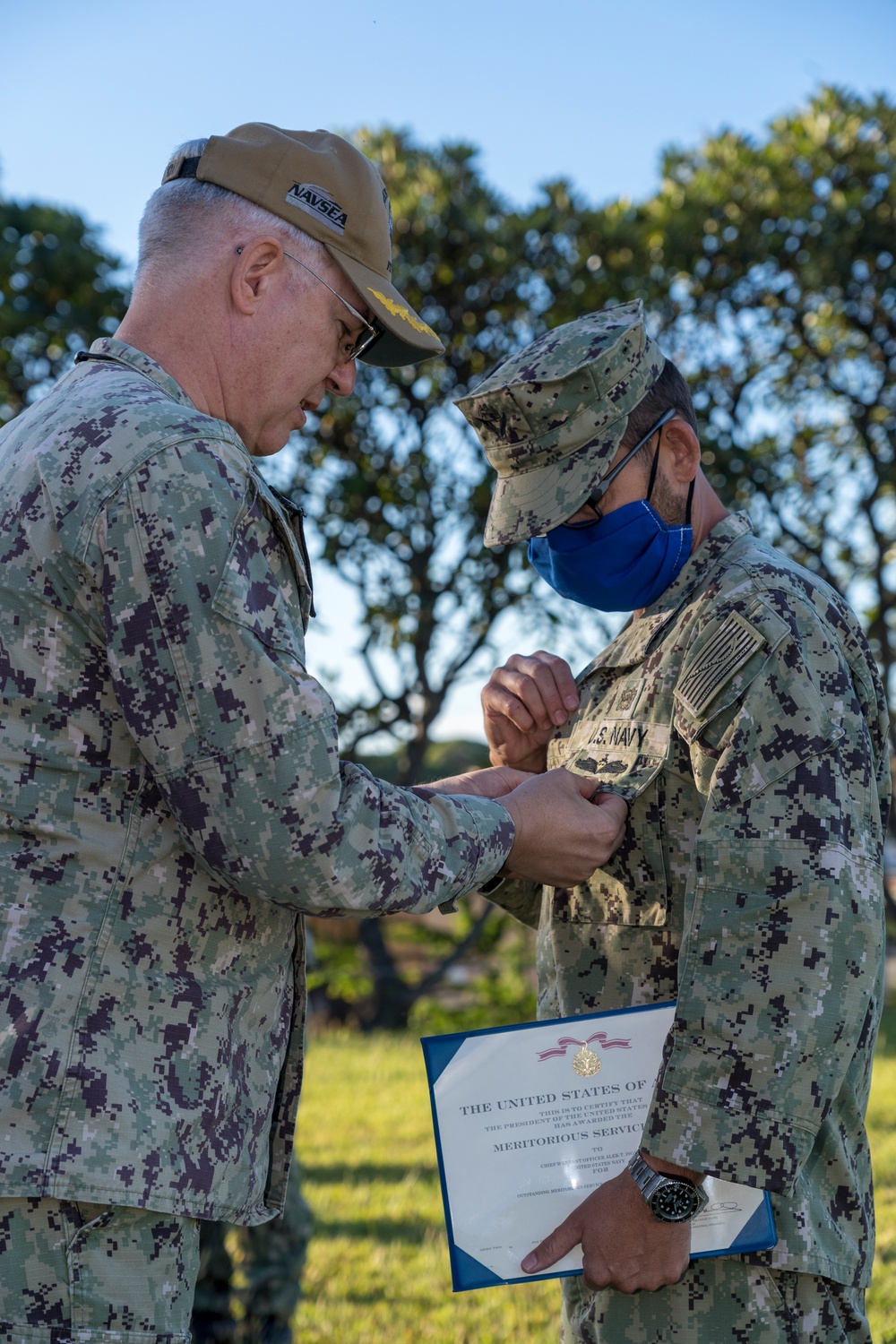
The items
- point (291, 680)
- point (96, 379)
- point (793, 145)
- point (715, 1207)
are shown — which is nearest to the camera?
point (291, 680)

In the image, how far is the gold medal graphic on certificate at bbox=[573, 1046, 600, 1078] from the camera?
1.84 metres

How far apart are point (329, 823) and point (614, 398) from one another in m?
1.03

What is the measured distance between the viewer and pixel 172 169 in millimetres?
1889

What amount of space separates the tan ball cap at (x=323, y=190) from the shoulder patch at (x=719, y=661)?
0.72 meters

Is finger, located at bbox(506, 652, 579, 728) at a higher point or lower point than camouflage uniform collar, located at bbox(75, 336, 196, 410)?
lower

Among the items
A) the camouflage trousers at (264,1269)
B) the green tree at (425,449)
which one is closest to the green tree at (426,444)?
the green tree at (425,449)

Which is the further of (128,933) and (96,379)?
(96,379)

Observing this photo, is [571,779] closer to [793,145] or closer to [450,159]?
[450,159]

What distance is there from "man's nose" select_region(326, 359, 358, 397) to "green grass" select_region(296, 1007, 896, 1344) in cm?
318

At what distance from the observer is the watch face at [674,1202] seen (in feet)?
5.72

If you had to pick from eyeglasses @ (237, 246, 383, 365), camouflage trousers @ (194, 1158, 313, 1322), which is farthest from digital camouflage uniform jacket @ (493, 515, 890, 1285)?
camouflage trousers @ (194, 1158, 313, 1322)

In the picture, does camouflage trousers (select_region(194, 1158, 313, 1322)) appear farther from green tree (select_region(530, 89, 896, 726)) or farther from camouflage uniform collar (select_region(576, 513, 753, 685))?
green tree (select_region(530, 89, 896, 726))

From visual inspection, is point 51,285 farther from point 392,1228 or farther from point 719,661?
point 719,661

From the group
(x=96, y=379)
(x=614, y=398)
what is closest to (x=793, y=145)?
(x=614, y=398)
